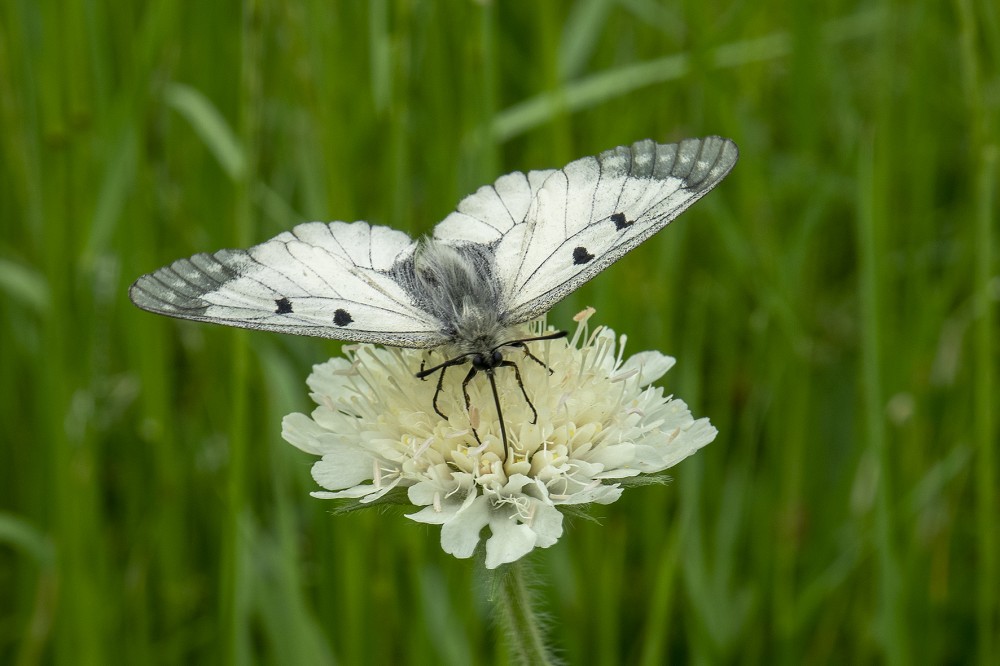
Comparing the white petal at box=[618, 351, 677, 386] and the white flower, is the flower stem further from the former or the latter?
the white petal at box=[618, 351, 677, 386]

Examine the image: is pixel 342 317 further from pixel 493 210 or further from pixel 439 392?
pixel 493 210

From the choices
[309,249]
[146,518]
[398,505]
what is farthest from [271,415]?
[398,505]

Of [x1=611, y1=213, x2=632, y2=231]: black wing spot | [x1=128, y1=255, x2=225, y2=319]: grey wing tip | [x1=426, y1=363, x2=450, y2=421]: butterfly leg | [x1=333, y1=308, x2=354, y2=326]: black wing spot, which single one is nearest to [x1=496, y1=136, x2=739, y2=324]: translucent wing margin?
[x1=611, y1=213, x2=632, y2=231]: black wing spot

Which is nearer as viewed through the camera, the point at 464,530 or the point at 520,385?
the point at 464,530

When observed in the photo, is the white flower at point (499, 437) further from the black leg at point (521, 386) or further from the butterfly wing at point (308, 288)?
the butterfly wing at point (308, 288)

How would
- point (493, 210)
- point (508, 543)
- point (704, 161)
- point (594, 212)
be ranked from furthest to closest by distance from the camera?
point (493, 210) → point (594, 212) → point (704, 161) → point (508, 543)

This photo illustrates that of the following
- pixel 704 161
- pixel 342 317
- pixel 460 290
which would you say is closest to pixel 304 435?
pixel 342 317

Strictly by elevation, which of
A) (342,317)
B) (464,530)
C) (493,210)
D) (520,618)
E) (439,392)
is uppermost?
(493,210)
